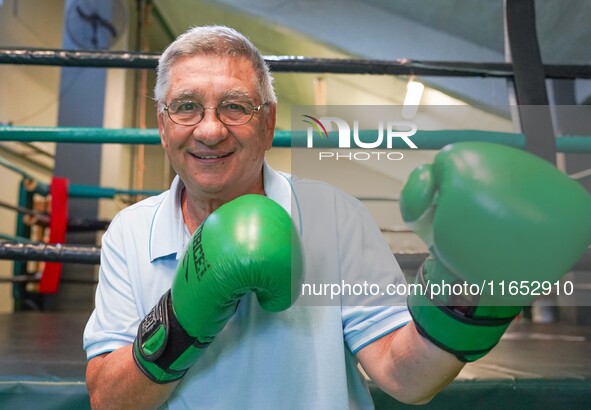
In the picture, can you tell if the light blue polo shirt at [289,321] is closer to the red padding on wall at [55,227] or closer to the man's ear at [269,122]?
the man's ear at [269,122]

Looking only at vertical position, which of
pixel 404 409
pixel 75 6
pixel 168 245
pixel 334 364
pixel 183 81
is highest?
pixel 75 6

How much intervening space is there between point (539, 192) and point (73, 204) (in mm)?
3869

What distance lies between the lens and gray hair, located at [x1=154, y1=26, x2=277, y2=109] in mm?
870

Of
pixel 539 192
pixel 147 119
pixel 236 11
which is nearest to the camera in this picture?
pixel 539 192

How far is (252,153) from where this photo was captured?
90 centimetres

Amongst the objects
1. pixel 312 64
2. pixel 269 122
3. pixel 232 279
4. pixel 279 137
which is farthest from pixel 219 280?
pixel 312 64

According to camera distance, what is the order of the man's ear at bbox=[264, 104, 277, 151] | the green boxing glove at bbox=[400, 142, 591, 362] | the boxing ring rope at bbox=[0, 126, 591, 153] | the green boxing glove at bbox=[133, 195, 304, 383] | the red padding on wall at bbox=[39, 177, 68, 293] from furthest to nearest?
the red padding on wall at bbox=[39, 177, 68, 293]
the boxing ring rope at bbox=[0, 126, 591, 153]
the man's ear at bbox=[264, 104, 277, 151]
the green boxing glove at bbox=[133, 195, 304, 383]
the green boxing glove at bbox=[400, 142, 591, 362]

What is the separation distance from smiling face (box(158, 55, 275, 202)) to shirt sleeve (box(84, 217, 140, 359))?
7.3 inches

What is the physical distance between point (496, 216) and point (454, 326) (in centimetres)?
16

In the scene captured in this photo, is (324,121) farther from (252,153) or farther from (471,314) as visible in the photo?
(471,314)

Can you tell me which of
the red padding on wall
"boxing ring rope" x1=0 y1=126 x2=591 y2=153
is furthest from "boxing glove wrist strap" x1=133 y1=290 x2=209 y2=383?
the red padding on wall

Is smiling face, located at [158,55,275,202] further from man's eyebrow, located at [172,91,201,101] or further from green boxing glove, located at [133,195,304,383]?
green boxing glove, located at [133,195,304,383]

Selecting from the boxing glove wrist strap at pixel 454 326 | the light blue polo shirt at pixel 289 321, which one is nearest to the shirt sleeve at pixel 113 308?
the light blue polo shirt at pixel 289 321

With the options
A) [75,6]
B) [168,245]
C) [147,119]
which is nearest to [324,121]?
[168,245]
